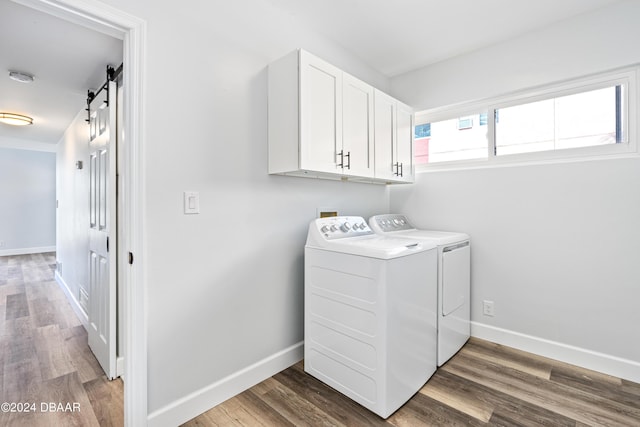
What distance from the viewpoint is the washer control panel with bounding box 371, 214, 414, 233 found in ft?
8.25

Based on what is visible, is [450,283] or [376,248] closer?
[376,248]

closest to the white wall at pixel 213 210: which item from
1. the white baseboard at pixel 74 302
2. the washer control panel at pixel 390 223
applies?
the washer control panel at pixel 390 223

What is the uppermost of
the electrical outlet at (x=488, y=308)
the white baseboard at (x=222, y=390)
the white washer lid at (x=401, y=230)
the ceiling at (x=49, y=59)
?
the ceiling at (x=49, y=59)

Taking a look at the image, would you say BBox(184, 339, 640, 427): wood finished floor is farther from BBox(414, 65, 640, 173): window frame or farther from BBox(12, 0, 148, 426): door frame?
BBox(414, 65, 640, 173): window frame

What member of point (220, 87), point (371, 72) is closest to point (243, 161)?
point (220, 87)

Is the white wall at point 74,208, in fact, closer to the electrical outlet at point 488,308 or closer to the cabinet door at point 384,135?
the cabinet door at point 384,135

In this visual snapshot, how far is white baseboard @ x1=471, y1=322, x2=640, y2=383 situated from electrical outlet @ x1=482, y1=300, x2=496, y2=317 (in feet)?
0.36

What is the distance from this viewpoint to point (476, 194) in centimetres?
260

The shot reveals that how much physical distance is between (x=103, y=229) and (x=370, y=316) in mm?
1997

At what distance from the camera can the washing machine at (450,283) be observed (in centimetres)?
210

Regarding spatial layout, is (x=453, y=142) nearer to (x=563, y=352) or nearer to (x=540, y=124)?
(x=540, y=124)

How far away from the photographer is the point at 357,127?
2.21m

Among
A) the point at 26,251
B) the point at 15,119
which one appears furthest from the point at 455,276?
the point at 26,251

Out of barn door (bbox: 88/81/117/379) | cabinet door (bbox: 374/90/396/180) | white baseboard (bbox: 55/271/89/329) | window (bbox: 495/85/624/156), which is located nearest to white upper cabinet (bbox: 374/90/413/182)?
cabinet door (bbox: 374/90/396/180)
